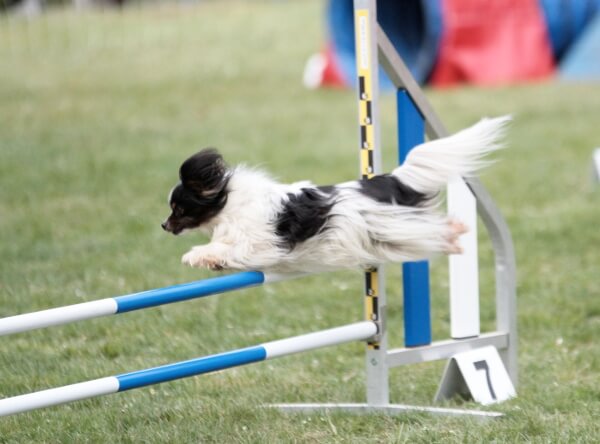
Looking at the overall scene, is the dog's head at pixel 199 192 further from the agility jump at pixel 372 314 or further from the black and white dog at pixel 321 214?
the agility jump at pixel 372 314

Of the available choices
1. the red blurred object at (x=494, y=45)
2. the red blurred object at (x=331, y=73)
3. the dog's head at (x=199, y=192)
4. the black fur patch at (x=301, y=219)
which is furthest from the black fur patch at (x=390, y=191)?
the red blurred object at (x=331, y=73)

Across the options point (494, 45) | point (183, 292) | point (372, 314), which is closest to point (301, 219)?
point (183, 292)

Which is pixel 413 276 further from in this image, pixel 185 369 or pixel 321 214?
pixel 185 369

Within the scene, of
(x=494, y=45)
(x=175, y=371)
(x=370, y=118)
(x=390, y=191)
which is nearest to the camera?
(x=175, y=371)

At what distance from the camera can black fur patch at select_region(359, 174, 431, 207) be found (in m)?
3.71

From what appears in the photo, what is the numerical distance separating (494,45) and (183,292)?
10.3 meters

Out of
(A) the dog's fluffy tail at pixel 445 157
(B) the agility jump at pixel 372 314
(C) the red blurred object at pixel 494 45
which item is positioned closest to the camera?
(B) the agility jump at pixel 372 314

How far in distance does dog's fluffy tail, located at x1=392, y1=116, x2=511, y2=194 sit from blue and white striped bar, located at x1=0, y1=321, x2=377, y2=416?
1.92 feet

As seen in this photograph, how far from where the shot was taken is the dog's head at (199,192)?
3658 mm

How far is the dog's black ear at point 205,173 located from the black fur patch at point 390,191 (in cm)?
49

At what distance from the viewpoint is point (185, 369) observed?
353cm

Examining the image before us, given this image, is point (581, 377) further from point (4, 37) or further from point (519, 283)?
point (4, 37)

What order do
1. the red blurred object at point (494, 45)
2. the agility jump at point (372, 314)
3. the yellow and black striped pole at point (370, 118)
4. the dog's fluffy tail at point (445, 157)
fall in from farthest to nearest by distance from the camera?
1. the red blurred object at point (494, 45)
2. the yellow and black striped pole at point (370, 118)
3. the dog's fluffy tail at point (445, 157)
4. the agility jump at point (372, 314)

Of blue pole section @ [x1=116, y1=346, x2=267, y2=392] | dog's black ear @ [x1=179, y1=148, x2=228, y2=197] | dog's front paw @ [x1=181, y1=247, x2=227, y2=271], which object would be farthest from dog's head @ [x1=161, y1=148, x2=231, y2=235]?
blue pole section @ [x1=116, y1=346, x2=267, y2=392]
